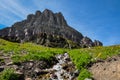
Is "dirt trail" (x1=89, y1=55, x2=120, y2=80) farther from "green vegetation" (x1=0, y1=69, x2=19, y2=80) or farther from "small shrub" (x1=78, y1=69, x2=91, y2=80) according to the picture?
"green vegetation" (x1=0, y1=69, x2=19, y2=80)

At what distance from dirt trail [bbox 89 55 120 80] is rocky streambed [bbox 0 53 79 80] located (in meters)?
1.76

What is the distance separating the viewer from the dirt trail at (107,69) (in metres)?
22.7

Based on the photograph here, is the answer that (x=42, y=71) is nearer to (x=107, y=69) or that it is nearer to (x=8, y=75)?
(x=8, y=75)

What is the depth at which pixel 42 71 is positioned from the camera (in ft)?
85.5

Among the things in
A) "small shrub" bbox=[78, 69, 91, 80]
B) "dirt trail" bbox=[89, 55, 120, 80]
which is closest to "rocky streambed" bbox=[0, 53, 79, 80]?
"small shrub" bbox=[78, 69, 91, 80]

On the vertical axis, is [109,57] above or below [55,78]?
above

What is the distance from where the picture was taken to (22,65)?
27.9 meters

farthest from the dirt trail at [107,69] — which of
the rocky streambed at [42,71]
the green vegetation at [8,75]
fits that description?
the green vegetation at [8,75]

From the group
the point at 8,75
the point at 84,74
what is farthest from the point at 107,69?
the point at 8,75

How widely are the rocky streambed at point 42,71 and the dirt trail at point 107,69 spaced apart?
176cm

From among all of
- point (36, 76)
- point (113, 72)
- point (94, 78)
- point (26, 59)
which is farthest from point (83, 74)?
point (26, 59)

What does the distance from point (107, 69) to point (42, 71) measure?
5986mm

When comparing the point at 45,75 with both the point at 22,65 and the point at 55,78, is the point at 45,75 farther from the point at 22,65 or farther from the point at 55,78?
the point at 22,65

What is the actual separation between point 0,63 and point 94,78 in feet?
34.4
